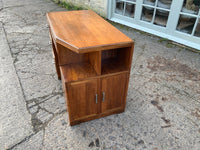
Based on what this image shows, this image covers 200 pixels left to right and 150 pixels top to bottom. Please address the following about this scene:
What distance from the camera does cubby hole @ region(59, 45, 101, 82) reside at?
1.51 meters

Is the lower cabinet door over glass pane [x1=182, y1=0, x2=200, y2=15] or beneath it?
beneath

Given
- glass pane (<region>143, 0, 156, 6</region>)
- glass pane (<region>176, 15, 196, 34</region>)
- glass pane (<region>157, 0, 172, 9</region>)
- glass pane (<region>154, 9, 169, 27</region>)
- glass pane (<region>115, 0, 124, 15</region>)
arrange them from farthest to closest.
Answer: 1. glass pane (<region>115, 0, 124, 15</region>)
2. glass pane (<region>143, 0, 156, 6</region>)
3. glass pane (<region>154, 9, 169, 27</region>)
4. glass pane (<region>157, 0, 172, 9</region>)
5. glass pane (<region>176, 15, 196, 34</region>)

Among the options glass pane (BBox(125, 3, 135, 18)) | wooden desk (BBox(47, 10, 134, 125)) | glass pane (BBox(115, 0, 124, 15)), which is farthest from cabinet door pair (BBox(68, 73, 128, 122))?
glass pane (BBox(115, 0, 124, 15))

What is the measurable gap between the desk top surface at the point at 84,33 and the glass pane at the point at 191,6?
2.09 meters

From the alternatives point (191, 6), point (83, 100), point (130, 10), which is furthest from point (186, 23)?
point (83, 100)

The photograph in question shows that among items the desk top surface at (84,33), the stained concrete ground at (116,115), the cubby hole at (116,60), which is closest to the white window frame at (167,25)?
the stained concrete ground at (116,115)

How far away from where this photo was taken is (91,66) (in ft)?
5.49

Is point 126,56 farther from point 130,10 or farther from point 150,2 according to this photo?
point 130,10

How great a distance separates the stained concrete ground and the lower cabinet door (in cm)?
13

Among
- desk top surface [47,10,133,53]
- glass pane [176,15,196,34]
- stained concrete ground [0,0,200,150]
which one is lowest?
stained concrete ground [0,0,200,150]

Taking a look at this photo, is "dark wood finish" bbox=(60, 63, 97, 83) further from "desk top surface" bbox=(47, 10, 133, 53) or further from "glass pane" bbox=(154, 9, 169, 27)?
"glass pane" bbox=(154, 9, 169, 27)

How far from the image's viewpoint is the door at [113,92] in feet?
5.29

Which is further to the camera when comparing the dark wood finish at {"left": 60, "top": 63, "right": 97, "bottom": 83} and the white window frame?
the white window frame

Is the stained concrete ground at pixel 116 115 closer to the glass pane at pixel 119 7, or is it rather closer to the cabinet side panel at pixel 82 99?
the cabinet side panel at pixel 82 99
